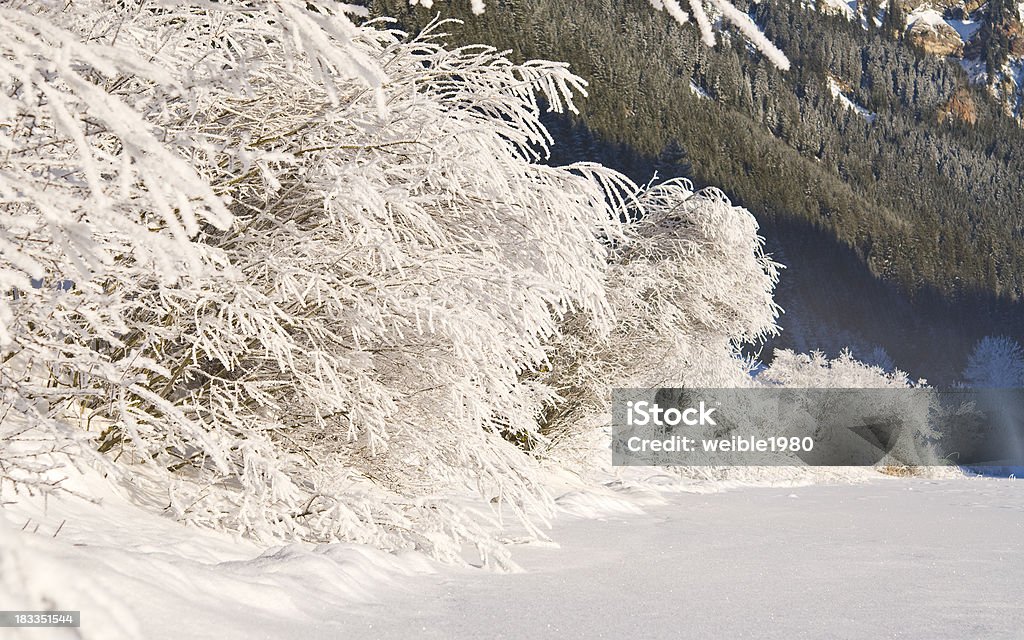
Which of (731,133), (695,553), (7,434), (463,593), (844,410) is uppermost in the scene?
(731,133)

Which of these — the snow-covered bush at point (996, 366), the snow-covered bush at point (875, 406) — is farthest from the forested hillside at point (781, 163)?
the snow-covered bush at point (875, 406)

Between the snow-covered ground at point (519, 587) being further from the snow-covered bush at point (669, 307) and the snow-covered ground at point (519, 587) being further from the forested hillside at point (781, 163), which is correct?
the forested hillside at point (781, 163)

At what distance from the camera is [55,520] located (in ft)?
11.2

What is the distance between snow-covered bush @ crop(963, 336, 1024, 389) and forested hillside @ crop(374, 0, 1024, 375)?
406 inches

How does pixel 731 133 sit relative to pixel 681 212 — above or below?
above

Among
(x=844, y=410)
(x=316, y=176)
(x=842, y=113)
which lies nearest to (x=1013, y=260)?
(x=842, y=113)

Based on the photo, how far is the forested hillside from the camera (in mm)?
85750

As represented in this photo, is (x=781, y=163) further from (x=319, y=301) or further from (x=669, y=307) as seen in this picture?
(x=319, y=301)

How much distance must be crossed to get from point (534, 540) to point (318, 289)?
7.76ft

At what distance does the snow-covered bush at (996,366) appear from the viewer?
235 feet

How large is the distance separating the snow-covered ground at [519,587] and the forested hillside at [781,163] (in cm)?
4828

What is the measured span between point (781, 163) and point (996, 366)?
1714 inches

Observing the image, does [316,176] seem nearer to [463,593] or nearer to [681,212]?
[463,593]

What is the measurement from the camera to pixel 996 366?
72938 millimetres
